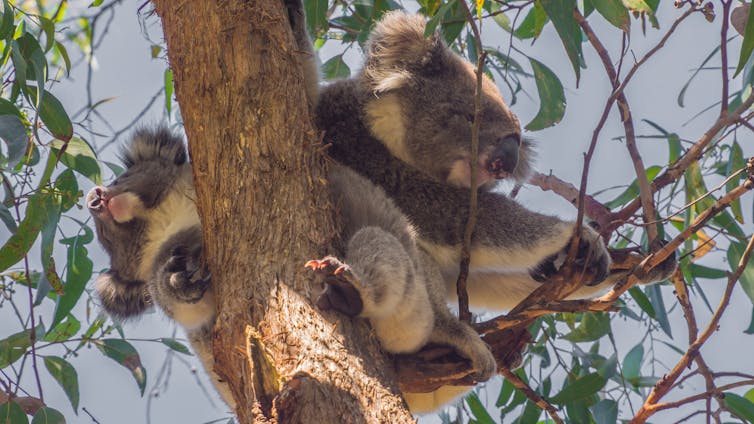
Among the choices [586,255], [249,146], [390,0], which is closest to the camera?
[249,146]

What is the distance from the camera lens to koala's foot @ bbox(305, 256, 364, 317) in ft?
6.15

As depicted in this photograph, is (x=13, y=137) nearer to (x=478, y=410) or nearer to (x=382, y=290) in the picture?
(x=382, y=290)

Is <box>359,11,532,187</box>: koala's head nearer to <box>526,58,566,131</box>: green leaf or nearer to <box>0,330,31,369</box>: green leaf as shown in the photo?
<box>526,58,566,131</box>: green leaf

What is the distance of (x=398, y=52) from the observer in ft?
9.64

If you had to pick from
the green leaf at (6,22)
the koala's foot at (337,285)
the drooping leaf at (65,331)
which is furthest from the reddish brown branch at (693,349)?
the green leaf at (6,22)

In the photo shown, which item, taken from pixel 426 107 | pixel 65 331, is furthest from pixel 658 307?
pixel 65 331

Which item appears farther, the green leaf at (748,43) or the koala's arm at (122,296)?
the koala's arm at (122,296)

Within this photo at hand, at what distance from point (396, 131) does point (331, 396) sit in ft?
4.54

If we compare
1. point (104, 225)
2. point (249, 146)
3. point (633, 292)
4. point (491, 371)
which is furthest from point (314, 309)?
point (633, 292)

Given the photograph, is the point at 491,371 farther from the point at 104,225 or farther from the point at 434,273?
the point at 104,225

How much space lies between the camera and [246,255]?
6.46 feet

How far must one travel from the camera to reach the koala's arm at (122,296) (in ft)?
8.88

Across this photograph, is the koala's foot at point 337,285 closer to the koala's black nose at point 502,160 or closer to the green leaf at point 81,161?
the koala's black nose at point 502,160

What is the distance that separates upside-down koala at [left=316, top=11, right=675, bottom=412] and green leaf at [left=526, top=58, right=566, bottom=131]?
0.45ft
